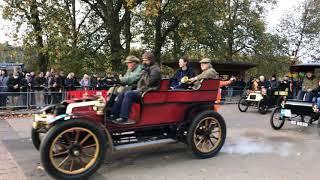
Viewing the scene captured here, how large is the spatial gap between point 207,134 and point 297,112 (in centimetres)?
444

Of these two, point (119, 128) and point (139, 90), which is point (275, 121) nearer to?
point (139, 90)

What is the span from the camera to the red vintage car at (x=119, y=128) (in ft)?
18.7

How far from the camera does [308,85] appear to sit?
38.0 feet

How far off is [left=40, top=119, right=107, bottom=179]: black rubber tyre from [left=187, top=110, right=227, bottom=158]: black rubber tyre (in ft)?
5.96

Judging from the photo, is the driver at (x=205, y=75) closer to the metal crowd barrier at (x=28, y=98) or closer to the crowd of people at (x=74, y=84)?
the crowd of people at (x=74, y=84)

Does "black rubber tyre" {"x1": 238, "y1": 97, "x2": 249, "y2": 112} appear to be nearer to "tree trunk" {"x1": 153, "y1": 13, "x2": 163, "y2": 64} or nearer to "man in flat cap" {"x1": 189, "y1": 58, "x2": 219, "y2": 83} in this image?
"man in flat cap" {"x1": 189, "y1": 58, "x2": 219, "y2": 83}

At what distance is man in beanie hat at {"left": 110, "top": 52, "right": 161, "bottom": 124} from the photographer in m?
6.47

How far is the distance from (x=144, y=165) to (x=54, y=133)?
1890mm

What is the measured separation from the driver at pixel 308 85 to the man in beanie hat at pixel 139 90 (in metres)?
6.07

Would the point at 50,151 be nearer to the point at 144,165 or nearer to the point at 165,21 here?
the point at 144,165

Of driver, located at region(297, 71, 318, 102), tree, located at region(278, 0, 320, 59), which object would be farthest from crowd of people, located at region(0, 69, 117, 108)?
tree, located at region(278, 0, 320, 59)

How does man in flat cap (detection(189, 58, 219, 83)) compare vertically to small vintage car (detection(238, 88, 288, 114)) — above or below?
above

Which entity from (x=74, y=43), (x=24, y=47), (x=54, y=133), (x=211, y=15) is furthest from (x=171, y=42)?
(x=54, y=133)

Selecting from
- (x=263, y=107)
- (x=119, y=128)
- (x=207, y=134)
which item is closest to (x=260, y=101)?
(x=263, y=107)
